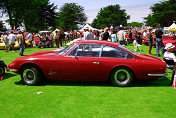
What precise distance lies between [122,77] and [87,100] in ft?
5.21

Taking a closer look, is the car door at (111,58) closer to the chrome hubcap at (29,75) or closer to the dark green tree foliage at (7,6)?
the chrome hubcap at (29,75)

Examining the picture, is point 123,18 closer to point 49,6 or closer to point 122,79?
point 49,6

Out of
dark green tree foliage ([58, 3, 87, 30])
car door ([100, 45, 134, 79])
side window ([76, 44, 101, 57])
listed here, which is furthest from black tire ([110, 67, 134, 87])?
dark green tree foliage ([58, 3, 87, 30])

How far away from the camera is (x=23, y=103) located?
459cm

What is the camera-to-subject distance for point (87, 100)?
15.6ft

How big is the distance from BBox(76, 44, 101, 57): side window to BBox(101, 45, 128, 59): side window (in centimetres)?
19

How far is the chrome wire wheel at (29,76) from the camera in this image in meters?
6.02

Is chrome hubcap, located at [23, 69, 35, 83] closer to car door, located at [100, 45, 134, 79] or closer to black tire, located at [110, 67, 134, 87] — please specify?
car door, located at [100, 45, 134, 79]

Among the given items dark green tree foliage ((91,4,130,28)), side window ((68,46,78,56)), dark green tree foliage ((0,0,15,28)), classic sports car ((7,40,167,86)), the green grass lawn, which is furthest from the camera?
dark green tree foliage ((91,4,130,28))

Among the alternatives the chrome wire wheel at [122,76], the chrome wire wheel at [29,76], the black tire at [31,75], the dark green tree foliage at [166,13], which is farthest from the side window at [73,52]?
the dark green tree foliage at [166,13]

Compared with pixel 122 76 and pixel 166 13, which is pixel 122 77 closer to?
pixel 122 76

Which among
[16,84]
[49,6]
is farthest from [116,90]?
Answer: [49,6]

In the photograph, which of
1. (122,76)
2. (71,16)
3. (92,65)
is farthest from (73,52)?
(71,16)

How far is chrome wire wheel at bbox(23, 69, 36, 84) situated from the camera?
6022 mm
